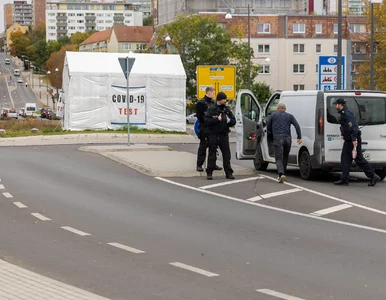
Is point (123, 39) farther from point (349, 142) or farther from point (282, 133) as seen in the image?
point (349, 142)

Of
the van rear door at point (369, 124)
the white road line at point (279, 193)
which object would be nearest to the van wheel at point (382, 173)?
the van rear door at point (369, 124)

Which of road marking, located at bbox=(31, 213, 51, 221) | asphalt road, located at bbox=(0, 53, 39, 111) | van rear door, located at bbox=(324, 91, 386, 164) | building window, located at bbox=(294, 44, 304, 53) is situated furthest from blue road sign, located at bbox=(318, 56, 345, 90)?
asphalt road, located at bbox=(0, 53, 39, 111)

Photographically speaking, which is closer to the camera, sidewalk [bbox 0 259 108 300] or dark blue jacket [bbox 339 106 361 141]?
sidewalk [bbox 0 259 108 300]

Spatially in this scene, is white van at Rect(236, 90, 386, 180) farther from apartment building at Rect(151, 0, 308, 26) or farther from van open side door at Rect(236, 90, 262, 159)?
apartment building at Rect(151, 0, 308, 26)

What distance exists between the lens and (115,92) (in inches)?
1571

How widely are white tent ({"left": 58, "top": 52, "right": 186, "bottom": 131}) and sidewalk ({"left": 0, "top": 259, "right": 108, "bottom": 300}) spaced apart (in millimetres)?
31783

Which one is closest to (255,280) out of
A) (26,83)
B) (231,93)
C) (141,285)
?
(141,285)

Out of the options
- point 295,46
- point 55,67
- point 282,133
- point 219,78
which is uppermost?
point 295,46

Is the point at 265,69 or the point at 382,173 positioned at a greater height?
the point at 265,69

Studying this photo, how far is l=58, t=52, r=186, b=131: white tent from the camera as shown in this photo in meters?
39.7

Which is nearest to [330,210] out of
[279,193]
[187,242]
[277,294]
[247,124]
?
[279,193]

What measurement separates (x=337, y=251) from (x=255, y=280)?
195cm

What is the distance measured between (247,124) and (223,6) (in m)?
91.9

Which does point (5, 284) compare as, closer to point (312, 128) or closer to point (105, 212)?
point (105, 212)
